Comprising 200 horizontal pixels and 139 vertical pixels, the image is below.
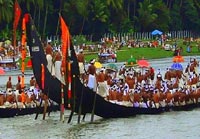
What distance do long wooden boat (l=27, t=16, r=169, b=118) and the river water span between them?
1.36 ft

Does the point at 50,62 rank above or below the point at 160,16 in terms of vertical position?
below

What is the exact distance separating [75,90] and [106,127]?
1.85m

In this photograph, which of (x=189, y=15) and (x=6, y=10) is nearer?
(x=6, y=10)

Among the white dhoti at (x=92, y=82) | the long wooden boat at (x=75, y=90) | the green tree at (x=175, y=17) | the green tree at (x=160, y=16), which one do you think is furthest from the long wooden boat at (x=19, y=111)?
the green tree at (x=175, y=17)

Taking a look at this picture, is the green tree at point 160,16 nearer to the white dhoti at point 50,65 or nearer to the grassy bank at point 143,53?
the grassy bank at point 143,53

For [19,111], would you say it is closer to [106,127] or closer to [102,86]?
[102,86]

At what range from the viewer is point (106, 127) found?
32.7 metres

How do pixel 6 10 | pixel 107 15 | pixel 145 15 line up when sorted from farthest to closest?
pixel 145 15
pixel 107 15
pixel 6 10

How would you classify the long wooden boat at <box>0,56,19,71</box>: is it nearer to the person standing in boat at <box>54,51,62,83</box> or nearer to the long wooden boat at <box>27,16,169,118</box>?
the person standing in boat at <box>54,51,62,83</box>

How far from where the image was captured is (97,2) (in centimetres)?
7781

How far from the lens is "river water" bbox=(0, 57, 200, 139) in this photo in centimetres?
3081

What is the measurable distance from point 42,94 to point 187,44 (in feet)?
165

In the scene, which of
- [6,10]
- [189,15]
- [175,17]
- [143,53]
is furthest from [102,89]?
[189,15]

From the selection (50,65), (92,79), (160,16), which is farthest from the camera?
(160,16)
